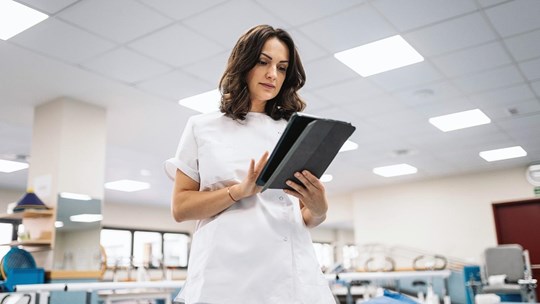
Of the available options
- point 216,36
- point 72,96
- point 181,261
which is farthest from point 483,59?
point 181,261

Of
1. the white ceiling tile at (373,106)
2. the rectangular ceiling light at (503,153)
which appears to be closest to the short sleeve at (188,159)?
the white ceiling tile at (373,106)

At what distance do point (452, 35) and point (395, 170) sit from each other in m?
5.79

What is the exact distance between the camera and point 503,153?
8609mm

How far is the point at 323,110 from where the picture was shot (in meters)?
6.35

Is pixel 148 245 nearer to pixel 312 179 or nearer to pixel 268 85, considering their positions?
pixel 268 85

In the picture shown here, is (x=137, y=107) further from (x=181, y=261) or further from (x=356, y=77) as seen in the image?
(x=181, y=261)

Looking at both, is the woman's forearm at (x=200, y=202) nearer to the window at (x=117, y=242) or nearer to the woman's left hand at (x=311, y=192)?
the woman's left hand at (x=311, y=192)

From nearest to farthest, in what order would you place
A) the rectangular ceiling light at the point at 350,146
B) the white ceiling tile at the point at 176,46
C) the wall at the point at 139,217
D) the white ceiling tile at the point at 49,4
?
the white ceiling tile at the point at 49,4 < the white ceiling tile at the point at 176,46 < the rectangular ceiling light at the point at 350,146 < the wall at the point at 139,217

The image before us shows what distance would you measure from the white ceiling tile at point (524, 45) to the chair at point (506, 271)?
3.21 meters

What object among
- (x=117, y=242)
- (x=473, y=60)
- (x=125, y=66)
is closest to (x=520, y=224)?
(x=473, y=60)

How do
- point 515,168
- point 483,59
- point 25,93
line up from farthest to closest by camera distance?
point 515,168, point 25,93, point 483,59

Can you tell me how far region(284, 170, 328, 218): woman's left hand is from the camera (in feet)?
3.18

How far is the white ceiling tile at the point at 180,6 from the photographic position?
3738mm

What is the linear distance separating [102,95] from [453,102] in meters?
4.35
